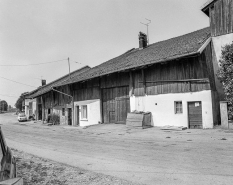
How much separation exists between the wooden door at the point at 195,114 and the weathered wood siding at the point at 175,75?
3.51ft

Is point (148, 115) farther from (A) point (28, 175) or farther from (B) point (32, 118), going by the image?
(B) point (32, 118)

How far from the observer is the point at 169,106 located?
1555 centimetres

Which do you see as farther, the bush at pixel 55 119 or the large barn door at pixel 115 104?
the bush at pixel 55 119

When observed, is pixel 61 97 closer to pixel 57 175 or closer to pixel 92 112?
pixel 92 112

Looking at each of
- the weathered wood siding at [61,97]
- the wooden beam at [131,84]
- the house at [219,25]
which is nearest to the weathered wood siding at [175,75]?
the wooden beam at [131,84]

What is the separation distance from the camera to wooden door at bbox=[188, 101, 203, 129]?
46.4ft

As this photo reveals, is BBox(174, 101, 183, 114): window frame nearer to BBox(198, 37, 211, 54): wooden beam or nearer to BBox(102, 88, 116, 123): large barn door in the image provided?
BBox(198, 37, 211, 54): wooden beam

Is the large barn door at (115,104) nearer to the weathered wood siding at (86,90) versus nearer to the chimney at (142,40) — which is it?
the weathered wood siding at (86,90)

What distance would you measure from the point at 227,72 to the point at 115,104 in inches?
408

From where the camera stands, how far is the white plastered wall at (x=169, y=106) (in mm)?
13742

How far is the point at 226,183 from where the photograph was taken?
4.46m

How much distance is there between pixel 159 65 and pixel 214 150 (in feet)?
32.2

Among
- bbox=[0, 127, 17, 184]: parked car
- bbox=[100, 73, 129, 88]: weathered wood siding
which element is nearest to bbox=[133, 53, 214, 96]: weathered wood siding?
bbox=[100, 73, 129, 88]: weathered wood siding

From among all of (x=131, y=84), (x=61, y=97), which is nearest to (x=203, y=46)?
(x=131, y=84)
